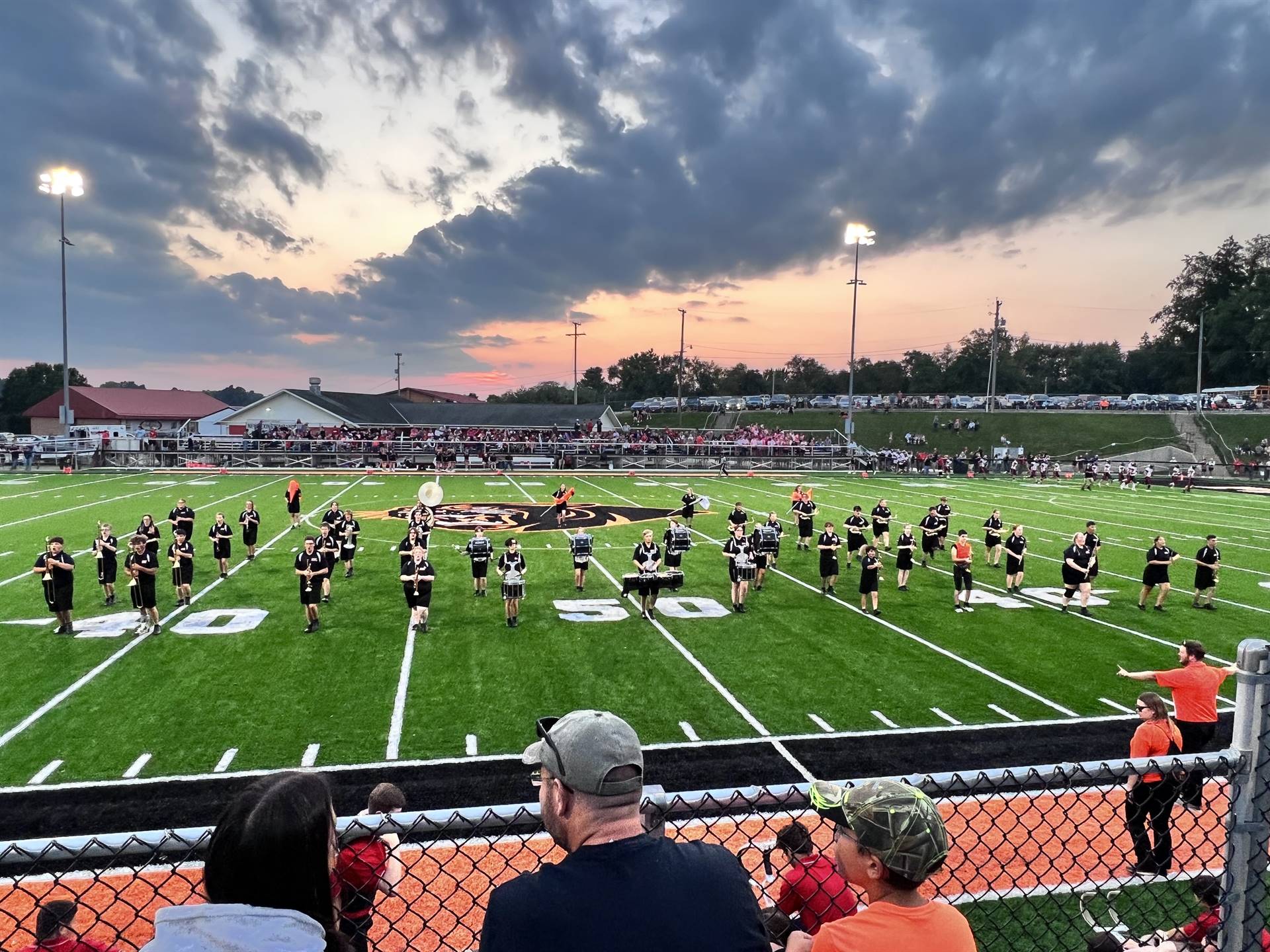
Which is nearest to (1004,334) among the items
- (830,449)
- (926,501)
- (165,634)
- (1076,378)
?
(1076,378)

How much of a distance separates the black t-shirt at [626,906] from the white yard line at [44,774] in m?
8.39

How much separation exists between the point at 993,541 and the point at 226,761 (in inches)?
685

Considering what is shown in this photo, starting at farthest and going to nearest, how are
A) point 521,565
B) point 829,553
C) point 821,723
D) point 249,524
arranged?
point 249,524
point 829,553
point 521,565
point 821,723

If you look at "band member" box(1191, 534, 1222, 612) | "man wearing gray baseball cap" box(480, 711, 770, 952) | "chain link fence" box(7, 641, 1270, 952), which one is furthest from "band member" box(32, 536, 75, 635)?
"band member" box(1191, 534, 1222, 612)

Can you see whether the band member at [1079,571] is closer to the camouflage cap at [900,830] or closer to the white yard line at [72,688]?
the camouflage cap at [900,830]

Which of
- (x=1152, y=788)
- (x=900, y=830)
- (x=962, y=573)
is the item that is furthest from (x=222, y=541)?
(x=900, y=830)

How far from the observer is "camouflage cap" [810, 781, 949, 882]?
2146 millimetres

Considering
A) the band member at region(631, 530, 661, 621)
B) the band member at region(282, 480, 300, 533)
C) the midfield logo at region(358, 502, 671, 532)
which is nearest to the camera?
the band member at region(631, 530, 661, 621)

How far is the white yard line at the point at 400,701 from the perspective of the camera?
8.55 metres

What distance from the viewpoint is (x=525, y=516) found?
87.6 ft

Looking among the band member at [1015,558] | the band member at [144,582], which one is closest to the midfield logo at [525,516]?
the band member at [144,582]

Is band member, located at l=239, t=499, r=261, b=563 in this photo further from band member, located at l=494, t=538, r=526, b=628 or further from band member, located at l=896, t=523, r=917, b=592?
band member, located at l=896, t=523, r=917, b=592

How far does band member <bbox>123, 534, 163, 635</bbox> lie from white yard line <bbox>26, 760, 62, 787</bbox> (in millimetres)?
4716

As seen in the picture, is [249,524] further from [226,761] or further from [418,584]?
[226,761]
